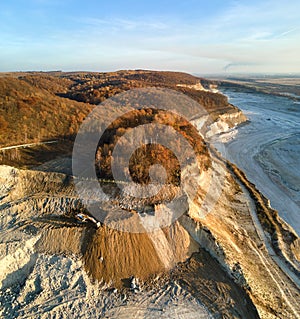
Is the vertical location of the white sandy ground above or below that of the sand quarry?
below

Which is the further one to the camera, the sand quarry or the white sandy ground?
the white sandy ground

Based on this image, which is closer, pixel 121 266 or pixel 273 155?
pixel 121 266

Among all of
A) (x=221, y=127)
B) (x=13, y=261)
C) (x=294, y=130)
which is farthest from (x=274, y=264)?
(x=294, y=130)

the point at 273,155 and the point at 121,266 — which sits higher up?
the point at 121,266

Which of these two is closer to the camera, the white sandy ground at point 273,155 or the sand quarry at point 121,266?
the sand quarry at point 121,266

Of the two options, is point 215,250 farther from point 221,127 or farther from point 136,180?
point 221,127

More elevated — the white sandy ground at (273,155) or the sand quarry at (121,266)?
the sand quarry at (121,266)

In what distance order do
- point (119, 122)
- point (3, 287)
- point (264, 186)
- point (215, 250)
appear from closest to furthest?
point (3, 287)
point (215, 250)
point (119, 122)
point (264, 186)

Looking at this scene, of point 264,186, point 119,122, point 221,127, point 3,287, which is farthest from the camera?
point 221,127
